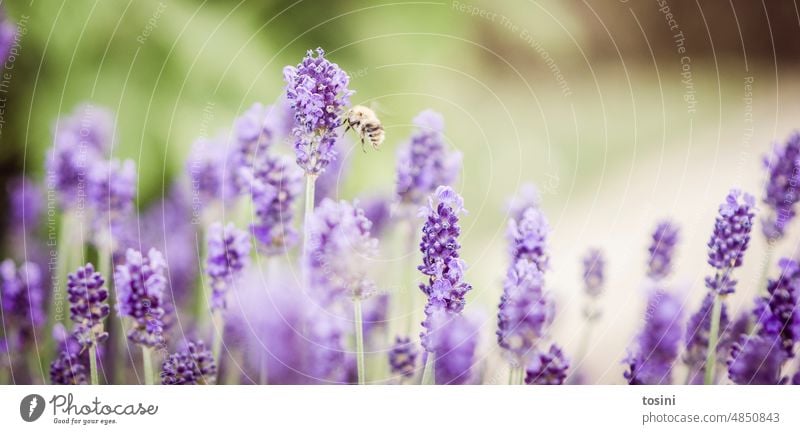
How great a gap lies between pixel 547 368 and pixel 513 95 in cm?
60

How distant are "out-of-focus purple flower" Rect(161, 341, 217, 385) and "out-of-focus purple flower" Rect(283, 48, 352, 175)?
480mm

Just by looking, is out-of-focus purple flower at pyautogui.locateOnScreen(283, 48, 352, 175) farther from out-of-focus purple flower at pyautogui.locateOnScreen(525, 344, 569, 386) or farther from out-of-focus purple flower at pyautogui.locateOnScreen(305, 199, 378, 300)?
out-of-focus purple flower at pyautogui.locateOnScreen(525, 344, 569, 386)

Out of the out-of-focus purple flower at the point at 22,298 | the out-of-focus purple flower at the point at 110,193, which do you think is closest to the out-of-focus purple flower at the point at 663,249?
the out-of-focus purple flower at the point at 110,193

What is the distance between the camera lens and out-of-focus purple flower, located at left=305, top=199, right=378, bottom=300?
4.48 ft

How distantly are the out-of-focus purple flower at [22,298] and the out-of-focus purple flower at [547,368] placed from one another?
40.1 inches

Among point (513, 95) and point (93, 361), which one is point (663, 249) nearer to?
point (513, 95)

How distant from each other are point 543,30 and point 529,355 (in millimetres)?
715

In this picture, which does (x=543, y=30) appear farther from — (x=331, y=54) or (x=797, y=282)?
(x=797, y=282)

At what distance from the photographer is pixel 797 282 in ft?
4.95

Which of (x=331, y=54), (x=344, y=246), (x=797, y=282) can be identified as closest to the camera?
(x=344, y=246)
